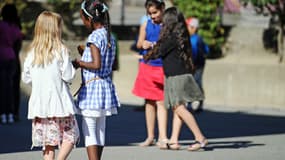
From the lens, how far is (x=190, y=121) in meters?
11.4

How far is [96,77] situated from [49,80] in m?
0.50

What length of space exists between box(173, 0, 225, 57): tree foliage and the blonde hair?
11.5 meters

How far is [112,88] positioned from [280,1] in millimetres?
10776

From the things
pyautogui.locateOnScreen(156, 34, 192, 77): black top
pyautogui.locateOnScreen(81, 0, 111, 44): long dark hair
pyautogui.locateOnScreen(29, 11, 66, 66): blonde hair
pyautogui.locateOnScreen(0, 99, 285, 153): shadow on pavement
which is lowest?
pyautogui.locateOnScreen(0, 99, 285, 153): shadow on pavement

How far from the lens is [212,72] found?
1927cm

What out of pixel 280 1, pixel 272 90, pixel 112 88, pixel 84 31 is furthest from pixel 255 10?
pixel 112 88

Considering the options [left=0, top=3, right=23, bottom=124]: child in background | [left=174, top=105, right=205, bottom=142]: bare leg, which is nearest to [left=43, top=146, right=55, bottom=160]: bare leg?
[left=174, top=105, right=205, bottom=142]: bare leg

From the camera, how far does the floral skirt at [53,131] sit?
353 inches

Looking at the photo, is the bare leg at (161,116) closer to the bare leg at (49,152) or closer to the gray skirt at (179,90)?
the gray skirt at (179,90)

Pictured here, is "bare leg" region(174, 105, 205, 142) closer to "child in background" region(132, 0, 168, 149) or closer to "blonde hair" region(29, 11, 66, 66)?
"child in background" region(132, 0, 168, 149)

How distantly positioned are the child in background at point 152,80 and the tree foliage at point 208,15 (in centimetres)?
842

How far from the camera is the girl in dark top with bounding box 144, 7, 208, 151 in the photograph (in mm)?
11484

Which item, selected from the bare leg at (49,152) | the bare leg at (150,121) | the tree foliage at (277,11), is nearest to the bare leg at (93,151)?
the bare leg at (49,152)

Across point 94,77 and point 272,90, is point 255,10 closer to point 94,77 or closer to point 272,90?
point 272,90
